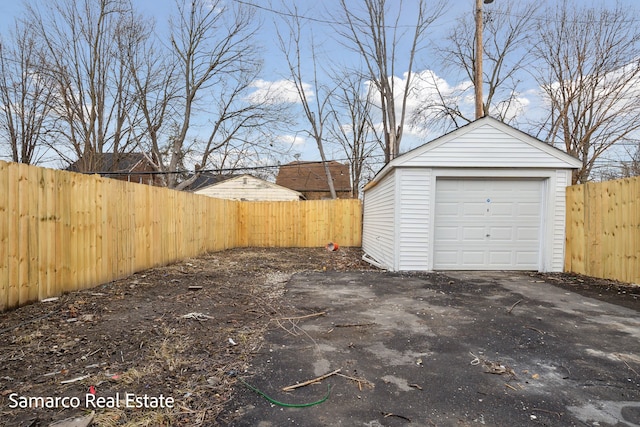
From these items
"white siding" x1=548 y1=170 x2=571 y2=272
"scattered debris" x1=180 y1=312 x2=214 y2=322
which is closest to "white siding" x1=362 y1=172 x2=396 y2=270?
"white siding" x1=548 y1=170 x2=571 y2=272

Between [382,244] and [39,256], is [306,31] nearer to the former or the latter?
[382,244]

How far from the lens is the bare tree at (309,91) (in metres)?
17.0

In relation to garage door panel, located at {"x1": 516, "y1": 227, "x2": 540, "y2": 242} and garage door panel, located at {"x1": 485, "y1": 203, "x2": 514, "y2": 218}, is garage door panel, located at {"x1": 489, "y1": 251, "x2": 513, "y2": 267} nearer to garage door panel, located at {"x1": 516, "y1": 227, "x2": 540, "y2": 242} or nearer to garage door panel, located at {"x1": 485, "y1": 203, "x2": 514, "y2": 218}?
garage door panel, located at {"x1": 516, "y1": 227, "x2": 540, "y2": 242}

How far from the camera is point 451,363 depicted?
2.61 metres

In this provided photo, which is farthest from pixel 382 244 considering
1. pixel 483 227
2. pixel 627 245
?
pixel 627 245

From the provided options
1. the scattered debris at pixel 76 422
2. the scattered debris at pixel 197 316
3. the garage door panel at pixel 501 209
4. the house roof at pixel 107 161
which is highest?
the house roof at pixel 107 161

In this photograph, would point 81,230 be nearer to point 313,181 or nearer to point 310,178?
point 313,181

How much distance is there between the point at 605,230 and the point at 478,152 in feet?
8.29

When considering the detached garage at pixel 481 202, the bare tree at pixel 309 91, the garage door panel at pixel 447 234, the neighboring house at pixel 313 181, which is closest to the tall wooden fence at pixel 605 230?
the detached garage at pixel 481 202

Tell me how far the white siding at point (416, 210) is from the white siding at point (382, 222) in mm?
225

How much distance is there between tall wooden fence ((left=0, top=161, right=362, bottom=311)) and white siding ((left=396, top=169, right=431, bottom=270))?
5.01 metres

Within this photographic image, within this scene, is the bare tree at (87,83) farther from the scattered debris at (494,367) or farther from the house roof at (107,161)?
the scattered debris at (494,367)

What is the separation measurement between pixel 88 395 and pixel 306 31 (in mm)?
17698

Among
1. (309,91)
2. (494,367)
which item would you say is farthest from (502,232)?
(309,91)
